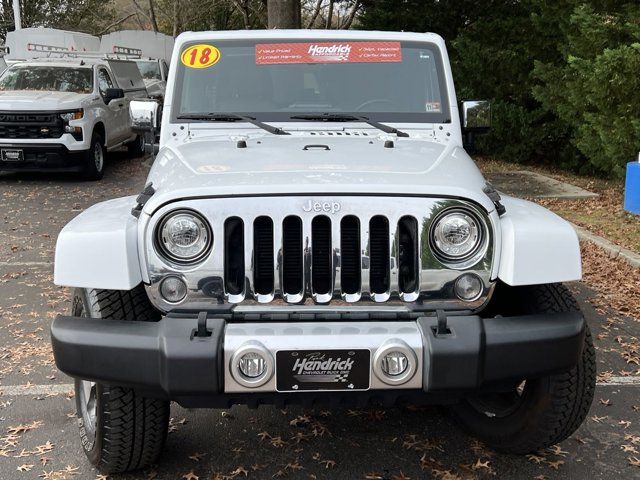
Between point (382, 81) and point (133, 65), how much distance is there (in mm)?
12686

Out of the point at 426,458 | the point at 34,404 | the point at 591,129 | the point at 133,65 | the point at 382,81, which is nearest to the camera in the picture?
the point at 426,458

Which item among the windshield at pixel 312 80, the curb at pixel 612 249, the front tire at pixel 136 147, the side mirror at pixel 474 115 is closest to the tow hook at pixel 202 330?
the windshield at pixel 312 80

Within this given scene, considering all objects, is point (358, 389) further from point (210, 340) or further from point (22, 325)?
point (22, 325)

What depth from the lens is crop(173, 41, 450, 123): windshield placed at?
4.24 m

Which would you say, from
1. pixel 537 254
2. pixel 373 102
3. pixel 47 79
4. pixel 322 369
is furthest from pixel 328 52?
pixel 47 79

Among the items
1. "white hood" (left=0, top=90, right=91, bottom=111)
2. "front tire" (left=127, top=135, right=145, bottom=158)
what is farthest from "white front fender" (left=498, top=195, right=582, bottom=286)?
"front tire" (left=127, top=135, right=145, bottom=158)

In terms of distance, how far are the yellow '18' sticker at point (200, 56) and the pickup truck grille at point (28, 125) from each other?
787 centimetres

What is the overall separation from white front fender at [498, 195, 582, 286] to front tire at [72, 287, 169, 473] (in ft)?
4.87

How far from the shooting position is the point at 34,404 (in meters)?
4.05

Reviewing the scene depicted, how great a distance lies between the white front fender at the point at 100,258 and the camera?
2.80 meters

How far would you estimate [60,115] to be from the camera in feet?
37.8

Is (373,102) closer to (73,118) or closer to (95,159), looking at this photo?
(73,118)

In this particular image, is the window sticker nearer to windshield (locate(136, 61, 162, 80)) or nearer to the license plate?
the license plate

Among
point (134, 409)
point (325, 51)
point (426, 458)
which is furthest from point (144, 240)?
point (325, 51)
